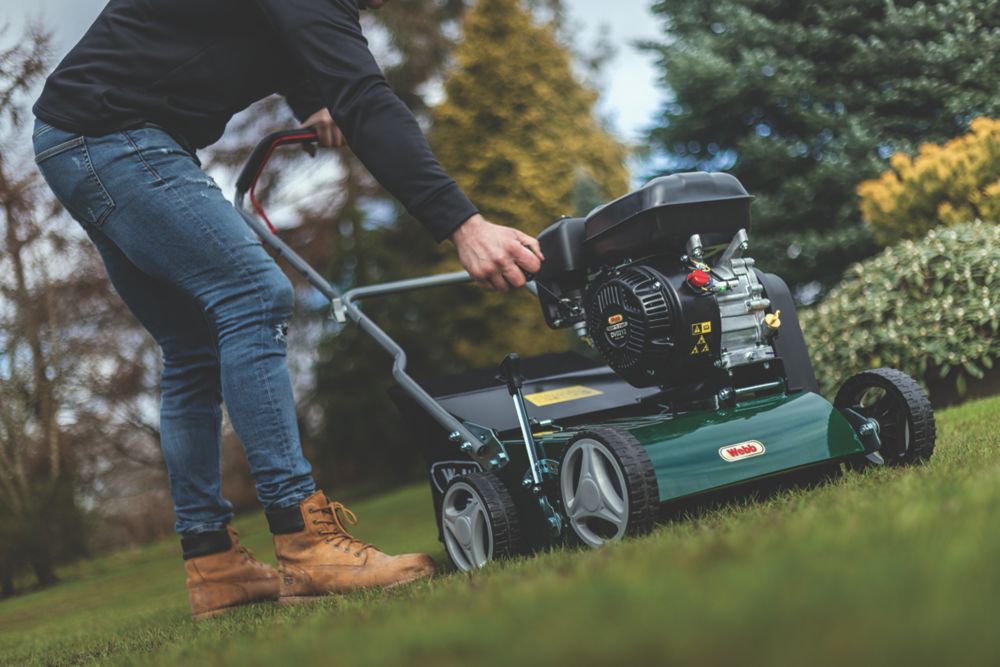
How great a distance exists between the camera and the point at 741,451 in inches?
78.6

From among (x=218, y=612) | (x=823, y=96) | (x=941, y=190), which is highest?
(x=823, y=96)

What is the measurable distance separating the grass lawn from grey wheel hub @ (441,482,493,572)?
0.81 ft

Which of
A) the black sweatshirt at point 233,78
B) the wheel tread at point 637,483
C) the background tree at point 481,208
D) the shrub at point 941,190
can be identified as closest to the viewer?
the wheel tread at point 637,483

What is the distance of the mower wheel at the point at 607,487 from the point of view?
1821mm

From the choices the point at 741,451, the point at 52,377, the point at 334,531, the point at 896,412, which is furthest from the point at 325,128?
the point at 52,377

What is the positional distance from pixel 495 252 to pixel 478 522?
0.64 metres

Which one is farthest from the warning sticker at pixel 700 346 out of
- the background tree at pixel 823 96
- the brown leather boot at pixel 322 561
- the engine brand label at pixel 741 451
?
the background tree at pixel 823 96

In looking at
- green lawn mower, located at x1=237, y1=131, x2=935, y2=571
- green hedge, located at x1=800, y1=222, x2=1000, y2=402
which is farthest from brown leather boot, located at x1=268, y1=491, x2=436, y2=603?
green hedge, located at x1=800, y1=222, x2=1000, y2=402

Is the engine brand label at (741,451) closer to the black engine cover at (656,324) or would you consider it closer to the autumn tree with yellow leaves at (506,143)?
the black engine cover at (656,324)

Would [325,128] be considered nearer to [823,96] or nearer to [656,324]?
[656,324]

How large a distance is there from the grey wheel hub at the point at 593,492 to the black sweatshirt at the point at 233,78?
557 millimetres

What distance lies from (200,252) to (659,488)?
1146 millimetres

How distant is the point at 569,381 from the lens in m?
2.92

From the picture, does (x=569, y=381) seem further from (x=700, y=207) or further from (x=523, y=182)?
(x=523, y=182)
